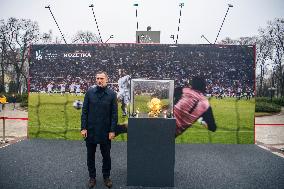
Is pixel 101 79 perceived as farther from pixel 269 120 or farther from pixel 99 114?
pixel 269 120

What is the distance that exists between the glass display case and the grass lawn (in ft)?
10.7

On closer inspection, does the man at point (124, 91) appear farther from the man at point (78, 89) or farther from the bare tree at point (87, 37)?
the bare tree at point (87, 37)

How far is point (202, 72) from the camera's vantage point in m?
9.26

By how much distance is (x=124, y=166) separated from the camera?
662 cm

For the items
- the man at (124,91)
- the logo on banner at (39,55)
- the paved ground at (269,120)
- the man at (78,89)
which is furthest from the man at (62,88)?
the paved ground at (269,120)

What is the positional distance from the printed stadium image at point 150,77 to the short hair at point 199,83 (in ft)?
0.23

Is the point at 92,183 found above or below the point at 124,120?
below

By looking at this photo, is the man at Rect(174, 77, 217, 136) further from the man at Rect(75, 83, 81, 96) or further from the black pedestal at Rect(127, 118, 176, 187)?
the black pedestal at Rect(127, 118, 176, 187)

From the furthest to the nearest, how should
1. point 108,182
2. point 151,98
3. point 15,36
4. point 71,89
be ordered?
point 15,36 < point 71,89 < point 151,98 < point 108,182

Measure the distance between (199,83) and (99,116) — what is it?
4921 millimetres

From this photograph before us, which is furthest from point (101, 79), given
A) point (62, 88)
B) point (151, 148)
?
point (62, 88)

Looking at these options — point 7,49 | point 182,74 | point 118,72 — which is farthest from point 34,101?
point 7,49

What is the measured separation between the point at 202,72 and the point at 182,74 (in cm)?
63

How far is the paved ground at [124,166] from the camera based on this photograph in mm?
5410
